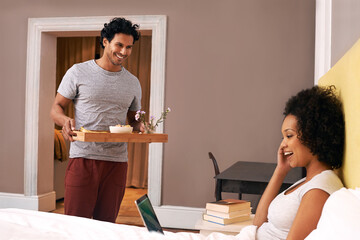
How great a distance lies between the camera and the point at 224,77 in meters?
4.07

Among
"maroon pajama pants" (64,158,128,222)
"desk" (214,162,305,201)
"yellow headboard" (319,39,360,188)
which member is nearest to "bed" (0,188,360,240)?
"yellow headboard" (319,39,360,188)

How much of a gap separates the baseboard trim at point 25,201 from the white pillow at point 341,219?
400cm

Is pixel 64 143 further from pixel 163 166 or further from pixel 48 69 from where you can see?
pixel 163 166

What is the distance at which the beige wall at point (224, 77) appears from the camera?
3.94 metres

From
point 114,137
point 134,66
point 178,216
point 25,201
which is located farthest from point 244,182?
point 134,66

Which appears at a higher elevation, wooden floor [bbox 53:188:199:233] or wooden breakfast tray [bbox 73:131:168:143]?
wooden breakfast tray [bbox 73:131:168:143]

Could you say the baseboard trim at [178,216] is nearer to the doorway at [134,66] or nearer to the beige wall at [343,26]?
the doorway at [134,66]

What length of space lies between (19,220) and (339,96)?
4.59ft

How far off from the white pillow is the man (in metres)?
1.45

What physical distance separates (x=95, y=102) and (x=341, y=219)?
1.61 m

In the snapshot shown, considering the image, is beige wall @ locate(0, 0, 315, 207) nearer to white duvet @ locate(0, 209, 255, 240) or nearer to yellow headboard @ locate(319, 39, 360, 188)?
white duvet @ locate(0, 209, 255, 240)

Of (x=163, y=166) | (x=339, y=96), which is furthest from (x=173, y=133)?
(x=339, y=96)

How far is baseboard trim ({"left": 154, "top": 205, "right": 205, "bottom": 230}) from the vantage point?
13.4ft

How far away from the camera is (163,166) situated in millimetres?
4172
